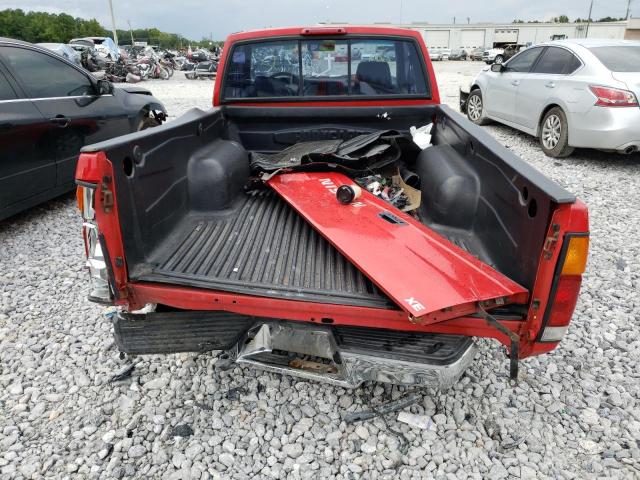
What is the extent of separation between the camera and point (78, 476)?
2.08 meters

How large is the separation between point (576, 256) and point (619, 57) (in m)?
6.48

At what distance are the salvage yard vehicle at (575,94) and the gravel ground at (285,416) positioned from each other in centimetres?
384

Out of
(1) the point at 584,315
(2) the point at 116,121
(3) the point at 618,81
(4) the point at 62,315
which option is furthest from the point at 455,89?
(4) the point at 62,315

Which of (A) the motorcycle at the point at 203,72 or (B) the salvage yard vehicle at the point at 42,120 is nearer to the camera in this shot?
(B) the salvage yard vehicle at the point at 42,120

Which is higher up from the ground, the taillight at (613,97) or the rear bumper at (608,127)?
the taillight at (613,97)

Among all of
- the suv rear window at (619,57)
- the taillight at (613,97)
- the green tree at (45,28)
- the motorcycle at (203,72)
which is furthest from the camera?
the green tree at (45,28)

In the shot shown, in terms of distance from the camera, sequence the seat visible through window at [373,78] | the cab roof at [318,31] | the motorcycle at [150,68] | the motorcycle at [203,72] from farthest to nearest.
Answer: the motorcycle at [203,72] → the motorcycle at [150,68] → the seat visible through window at [373,78] → the cab roof at [318,31]

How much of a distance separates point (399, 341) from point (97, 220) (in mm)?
1475

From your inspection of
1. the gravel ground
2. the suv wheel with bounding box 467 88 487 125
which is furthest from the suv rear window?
the gravel ground

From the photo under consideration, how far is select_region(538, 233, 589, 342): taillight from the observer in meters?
1.72

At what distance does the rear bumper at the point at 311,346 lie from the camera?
1992 millimetres

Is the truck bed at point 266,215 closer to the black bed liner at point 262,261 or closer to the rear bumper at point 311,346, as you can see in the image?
the black bed liner at point 262,261

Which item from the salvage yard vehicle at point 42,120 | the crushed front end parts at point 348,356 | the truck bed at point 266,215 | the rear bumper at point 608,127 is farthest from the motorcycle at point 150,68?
the crushed front end parts at point 348,356

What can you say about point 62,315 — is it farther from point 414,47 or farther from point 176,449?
point 414,47
